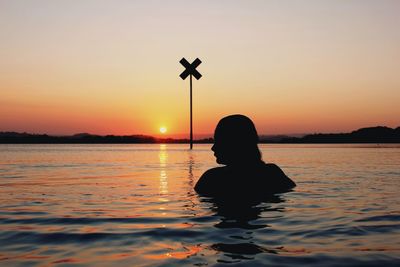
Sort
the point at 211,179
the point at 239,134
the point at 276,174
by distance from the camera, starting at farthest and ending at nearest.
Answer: the point at 276,174 < the point at 211,179 < the point at 239,134

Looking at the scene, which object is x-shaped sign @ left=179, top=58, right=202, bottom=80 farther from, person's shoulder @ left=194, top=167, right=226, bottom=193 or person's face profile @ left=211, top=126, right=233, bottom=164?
person's face profile @ left=211, top=126, right=233, bottom=164

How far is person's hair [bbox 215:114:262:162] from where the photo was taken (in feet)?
37.1

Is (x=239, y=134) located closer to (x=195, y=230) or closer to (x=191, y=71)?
(x=195, y=230)

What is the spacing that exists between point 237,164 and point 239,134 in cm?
84

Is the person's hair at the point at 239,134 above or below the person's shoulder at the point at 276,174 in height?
above

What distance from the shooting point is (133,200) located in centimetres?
1116

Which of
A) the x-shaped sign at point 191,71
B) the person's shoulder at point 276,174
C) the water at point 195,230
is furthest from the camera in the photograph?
the x-shaped sign at point 191,71

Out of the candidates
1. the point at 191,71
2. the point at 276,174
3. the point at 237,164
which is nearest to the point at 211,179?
the point at 237,164

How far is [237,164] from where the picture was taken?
37.8ft

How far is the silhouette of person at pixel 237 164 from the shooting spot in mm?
11359

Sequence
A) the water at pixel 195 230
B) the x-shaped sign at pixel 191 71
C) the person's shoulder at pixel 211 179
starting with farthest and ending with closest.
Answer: the x-shaped sign at pixel 191 71, the person's shoulder at pixel 211 179, the water at pixel 195 230

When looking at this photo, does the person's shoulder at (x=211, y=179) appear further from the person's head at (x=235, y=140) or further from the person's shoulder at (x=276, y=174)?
the person's shoulder at (x=276, y=174)

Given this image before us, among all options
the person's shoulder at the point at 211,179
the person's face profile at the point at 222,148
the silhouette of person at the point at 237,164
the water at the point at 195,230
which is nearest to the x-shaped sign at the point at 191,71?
the water at the point at 195,230

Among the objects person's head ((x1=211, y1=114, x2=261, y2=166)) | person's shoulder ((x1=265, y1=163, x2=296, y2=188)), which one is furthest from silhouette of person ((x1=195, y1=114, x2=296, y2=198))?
person's shoulder ((x1=265, y1=163, x2=296, y2=188))
